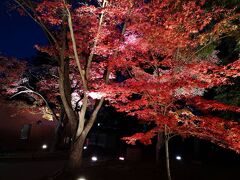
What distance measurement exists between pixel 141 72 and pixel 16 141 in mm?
14862

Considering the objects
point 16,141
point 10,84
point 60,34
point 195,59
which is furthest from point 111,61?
point 16,141

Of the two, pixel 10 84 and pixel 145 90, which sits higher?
pixel 10 84

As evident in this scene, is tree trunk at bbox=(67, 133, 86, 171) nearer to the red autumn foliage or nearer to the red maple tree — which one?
the red maple tree

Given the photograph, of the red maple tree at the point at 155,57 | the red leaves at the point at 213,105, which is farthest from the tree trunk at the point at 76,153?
the red leaves at the point at 213,105

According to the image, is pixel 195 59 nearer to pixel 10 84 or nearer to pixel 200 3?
pixel 200 3

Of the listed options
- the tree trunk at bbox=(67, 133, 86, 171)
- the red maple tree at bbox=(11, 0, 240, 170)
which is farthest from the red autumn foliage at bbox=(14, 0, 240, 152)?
the tree trunk at bbox=(67, 133, 86, 171)

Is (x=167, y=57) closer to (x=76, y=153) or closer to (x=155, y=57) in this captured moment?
(x=155, y=57)

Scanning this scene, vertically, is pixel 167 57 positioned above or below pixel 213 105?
above

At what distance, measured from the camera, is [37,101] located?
2505 cm

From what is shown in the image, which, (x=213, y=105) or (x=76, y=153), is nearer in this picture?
(x=213, y=105)

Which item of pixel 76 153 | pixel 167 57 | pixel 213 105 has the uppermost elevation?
pixel 167 57

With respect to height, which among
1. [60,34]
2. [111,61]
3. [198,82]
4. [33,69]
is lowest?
[198,82]

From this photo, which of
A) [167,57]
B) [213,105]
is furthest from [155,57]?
[213,105]

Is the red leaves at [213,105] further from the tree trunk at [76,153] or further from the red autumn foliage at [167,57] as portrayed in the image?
the tree trunk at [76,153]
